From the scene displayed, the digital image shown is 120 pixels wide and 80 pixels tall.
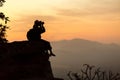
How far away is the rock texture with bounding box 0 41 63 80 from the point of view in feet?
105

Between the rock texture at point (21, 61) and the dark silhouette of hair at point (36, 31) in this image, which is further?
the rock texture at point (21, 61)

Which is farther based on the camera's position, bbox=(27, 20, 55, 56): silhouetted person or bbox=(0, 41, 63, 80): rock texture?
bbox=(0, 41, 63, 80): rock texture

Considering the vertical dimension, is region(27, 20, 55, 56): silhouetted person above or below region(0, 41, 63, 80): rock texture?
above

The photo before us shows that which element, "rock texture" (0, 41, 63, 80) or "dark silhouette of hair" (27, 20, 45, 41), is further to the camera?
"rock texture" (0, 41, 63, 80)

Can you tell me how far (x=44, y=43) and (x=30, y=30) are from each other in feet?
4.72

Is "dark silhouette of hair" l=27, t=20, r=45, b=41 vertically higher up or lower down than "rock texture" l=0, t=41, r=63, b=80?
higher up

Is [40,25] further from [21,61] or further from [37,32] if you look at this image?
[21,61]

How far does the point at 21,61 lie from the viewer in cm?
3259

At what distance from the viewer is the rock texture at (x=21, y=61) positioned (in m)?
32.1

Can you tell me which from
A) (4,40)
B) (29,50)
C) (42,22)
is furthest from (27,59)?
(4,40)

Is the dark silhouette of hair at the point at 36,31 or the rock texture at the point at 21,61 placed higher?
the dark silhouette of hair at the point at 36,31

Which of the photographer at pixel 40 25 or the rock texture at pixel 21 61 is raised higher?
the photographer at pixel 40 25

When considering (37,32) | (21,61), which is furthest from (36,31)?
(21,61)

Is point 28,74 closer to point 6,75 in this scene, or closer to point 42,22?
point 6,75
